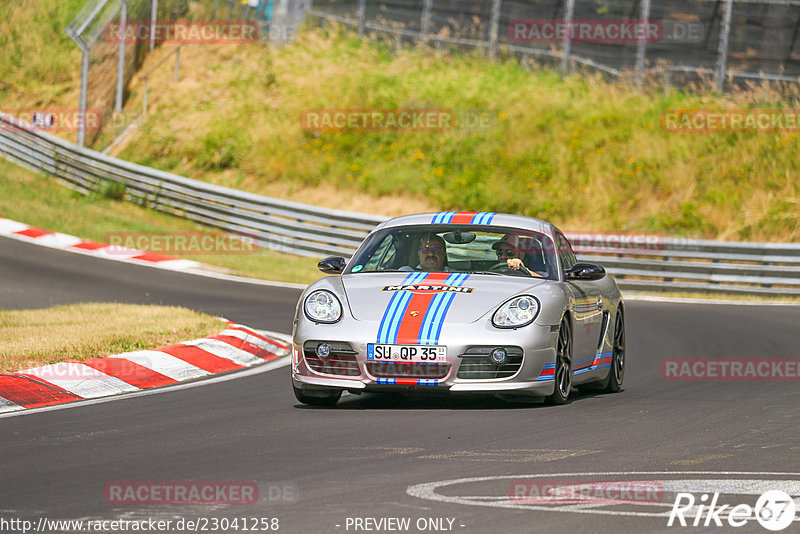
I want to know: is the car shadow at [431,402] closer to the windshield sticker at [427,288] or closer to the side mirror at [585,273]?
the windshield sticker at [427,288]

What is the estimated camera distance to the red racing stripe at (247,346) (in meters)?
11.6

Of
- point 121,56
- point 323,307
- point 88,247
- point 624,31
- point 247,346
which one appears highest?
point 624,31

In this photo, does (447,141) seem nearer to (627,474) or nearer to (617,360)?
(617,360)

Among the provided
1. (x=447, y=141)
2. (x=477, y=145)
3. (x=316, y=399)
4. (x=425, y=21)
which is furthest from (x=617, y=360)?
(x=425, y=21)

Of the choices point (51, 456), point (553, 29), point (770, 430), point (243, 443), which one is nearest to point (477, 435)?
point (243, 443)

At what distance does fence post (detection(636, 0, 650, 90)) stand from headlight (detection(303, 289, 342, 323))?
63.5 feet

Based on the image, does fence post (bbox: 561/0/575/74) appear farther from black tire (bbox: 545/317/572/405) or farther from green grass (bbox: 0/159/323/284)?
black tire (bbox: 545/317/572/405)

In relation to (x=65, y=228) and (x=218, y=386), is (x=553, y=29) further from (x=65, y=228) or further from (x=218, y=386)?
(x=218, y=386)

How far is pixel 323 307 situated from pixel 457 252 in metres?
1.42

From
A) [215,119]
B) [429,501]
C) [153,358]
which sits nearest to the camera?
[429,501]

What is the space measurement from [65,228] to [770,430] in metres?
18.5

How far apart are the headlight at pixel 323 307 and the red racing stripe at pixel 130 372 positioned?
5.64ft

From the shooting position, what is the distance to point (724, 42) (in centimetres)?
2552

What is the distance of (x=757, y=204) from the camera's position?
24156 millimetres
